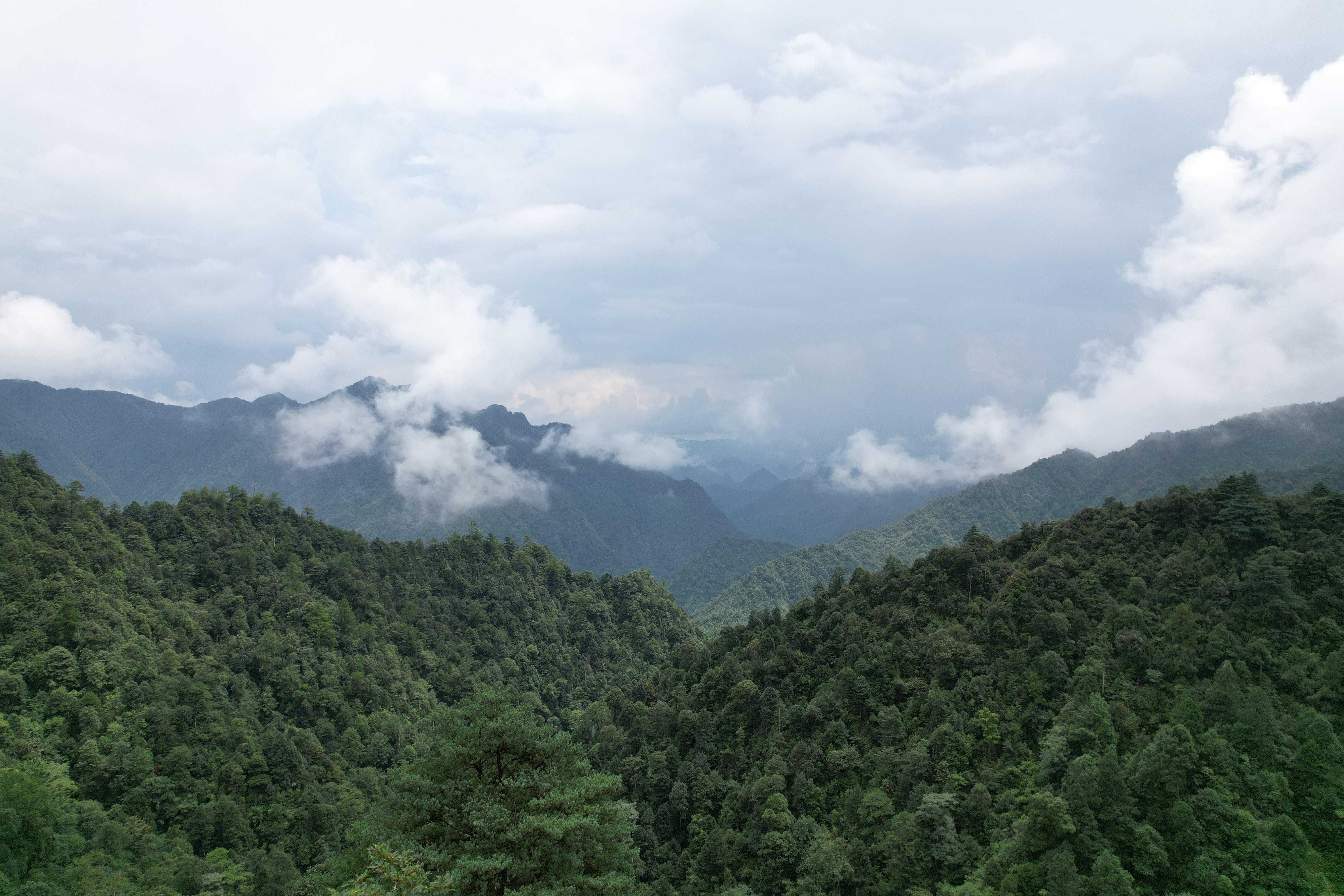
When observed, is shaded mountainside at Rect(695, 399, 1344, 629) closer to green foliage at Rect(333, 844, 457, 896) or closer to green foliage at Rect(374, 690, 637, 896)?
green foliage at Rect(374, 690, 637, 896)

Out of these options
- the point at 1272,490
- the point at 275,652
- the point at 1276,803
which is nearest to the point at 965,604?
the point at 1276,803

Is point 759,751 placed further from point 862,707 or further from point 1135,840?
point 1135,840

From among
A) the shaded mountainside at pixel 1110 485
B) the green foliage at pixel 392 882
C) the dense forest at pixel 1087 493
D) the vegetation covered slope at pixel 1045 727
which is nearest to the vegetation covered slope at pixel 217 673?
the vegetation covered slope at pixel 1045 727

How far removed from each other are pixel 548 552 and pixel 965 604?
80.8 metres

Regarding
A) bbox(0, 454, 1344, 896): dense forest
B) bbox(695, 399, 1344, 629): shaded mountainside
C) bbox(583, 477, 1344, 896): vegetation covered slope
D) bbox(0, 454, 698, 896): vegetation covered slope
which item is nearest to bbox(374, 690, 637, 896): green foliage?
bbox(0, 454, 1344, 896): dense forest

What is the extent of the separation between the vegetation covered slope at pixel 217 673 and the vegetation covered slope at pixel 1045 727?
27901mm

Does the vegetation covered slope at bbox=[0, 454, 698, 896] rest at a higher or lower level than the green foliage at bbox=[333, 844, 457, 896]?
lower

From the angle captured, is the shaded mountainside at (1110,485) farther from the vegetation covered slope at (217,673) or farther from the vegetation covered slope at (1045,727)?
the vegetation covered slope at (1045,727)

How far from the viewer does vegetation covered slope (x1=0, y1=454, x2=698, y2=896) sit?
4431cm

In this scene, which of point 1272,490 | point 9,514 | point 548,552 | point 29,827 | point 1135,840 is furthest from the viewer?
point 548,552

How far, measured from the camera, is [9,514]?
5812 cm

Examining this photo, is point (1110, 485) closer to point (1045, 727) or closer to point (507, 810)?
point (1045, 727)

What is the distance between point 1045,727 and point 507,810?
30.8 meters

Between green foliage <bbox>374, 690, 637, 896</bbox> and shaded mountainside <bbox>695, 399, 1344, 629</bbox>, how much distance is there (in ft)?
418
